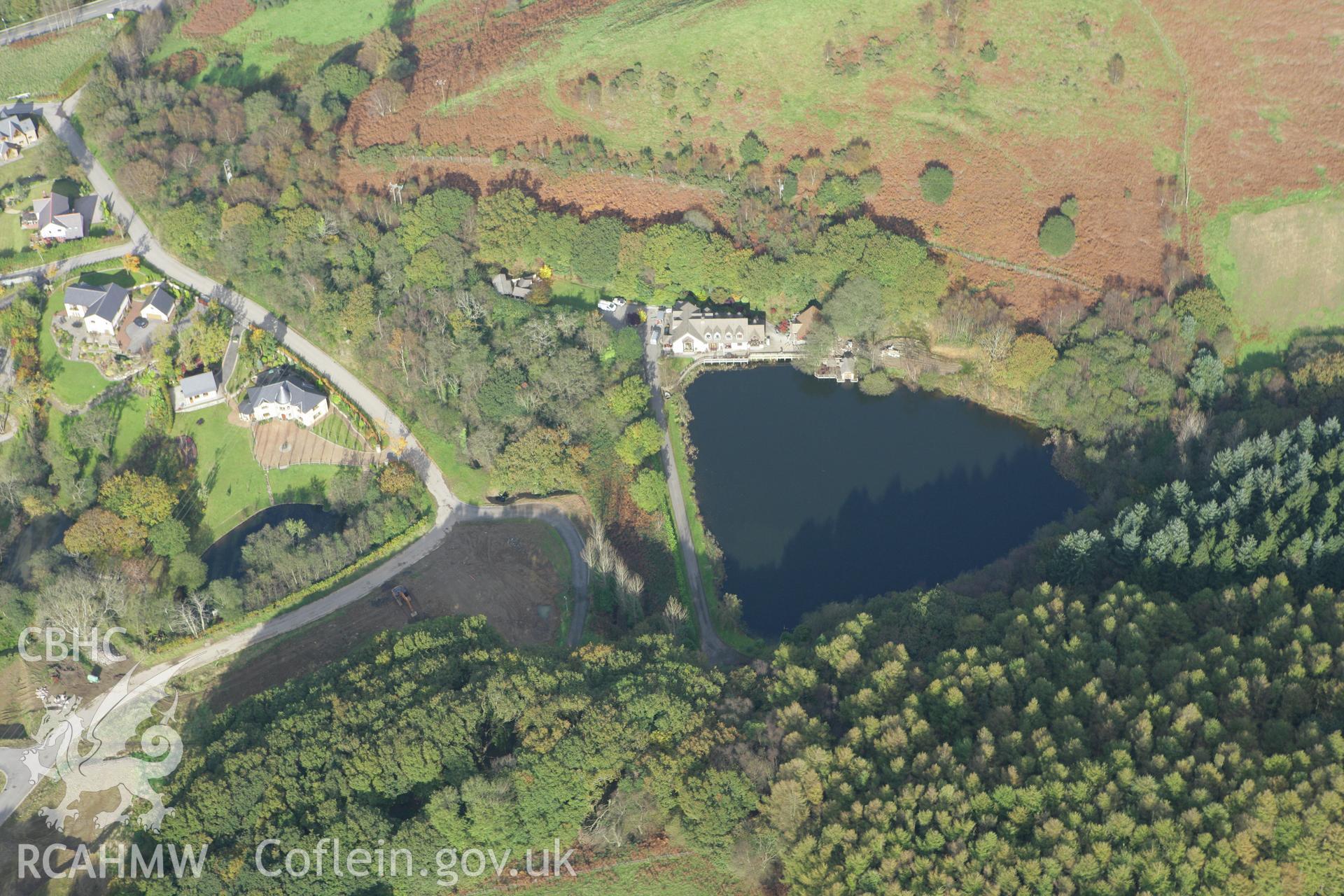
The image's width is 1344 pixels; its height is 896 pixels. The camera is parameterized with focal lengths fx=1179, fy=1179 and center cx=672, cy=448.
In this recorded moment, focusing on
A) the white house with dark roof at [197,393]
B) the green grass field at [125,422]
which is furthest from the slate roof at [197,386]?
the green grass field at [125,422]

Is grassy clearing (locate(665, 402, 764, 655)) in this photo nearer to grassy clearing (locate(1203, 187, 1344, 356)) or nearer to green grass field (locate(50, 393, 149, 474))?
green grass field (locate(50, 393, 149, 474))

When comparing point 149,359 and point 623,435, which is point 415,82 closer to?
point 149,359

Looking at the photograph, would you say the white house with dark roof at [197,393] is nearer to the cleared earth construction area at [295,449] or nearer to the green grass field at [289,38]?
the cleared earth construction area at [295,449]

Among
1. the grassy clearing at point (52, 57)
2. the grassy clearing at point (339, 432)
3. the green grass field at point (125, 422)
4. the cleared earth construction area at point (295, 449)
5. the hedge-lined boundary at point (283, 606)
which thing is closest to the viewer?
the hedge-lined boundary at point (283, 606)

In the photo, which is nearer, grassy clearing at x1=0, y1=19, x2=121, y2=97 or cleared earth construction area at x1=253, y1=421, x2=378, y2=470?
cleared earth construction area at x1=253, y1=421, x2=378, y2=470

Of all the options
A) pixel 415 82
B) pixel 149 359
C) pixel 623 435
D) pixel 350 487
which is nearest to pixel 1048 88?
pixel 623 435

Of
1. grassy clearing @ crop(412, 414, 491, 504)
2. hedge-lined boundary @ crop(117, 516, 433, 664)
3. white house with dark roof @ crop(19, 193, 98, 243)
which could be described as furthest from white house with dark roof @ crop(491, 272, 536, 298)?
white house with dark roof @ crop(19, 193, 98, 243)
